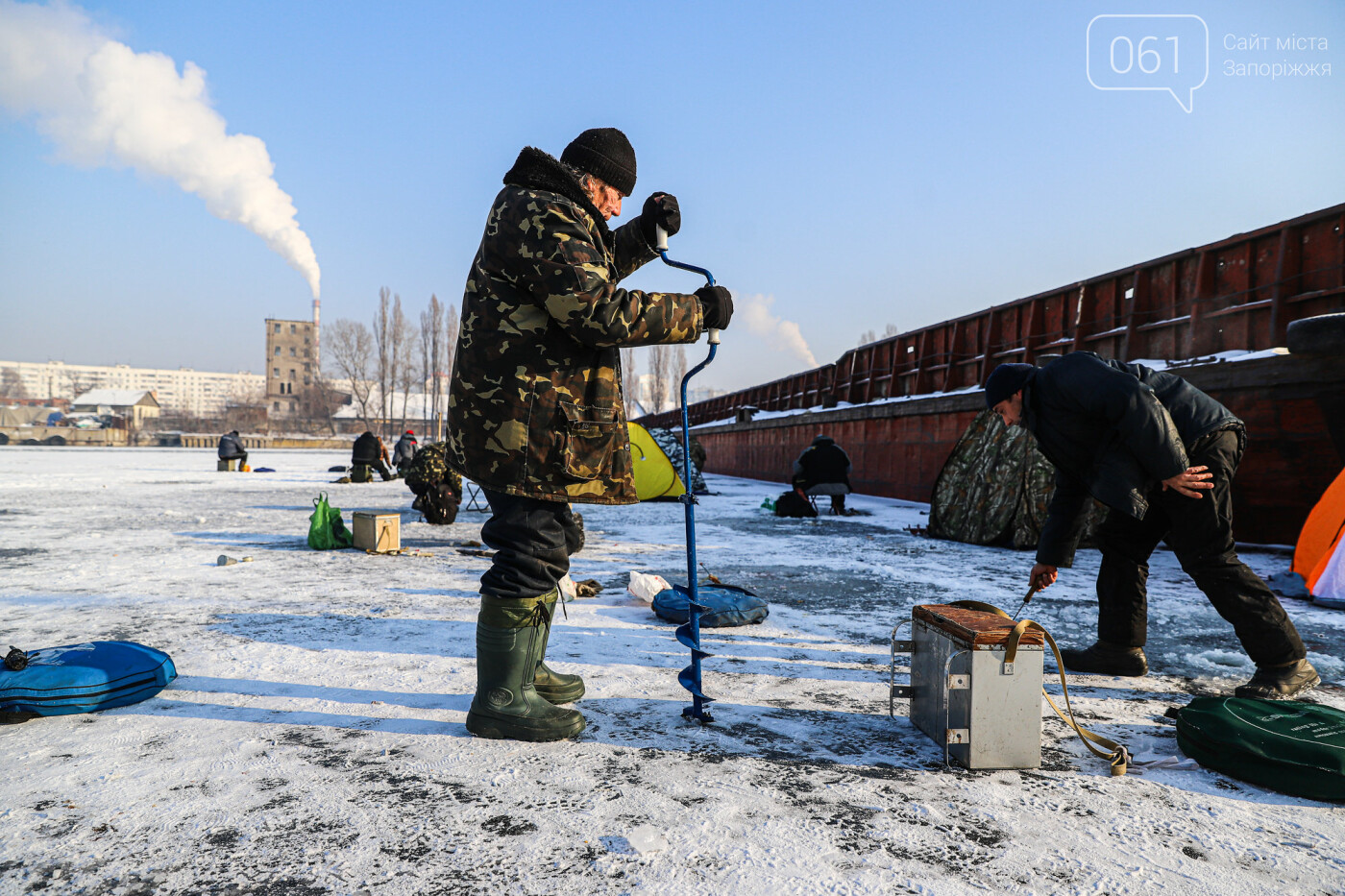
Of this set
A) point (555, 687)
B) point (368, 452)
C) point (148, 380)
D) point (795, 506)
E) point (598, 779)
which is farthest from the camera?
point (148, 380)

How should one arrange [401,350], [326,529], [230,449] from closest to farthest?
[326,529], [230,449], [401,350]

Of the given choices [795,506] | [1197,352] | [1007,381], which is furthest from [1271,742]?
[795,506]

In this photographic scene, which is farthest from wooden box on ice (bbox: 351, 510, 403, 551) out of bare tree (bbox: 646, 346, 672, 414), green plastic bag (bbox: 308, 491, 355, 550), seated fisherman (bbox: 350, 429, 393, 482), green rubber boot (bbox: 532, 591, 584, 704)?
bare tree (bbox: 646, 346, 672, 414)

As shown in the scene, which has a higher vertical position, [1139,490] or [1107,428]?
[1107,428]

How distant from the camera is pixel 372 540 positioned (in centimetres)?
653

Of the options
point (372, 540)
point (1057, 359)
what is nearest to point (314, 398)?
point (372, 540)

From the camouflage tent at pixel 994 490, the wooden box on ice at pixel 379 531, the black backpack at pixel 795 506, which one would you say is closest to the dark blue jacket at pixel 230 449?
the wooden box on ice at pixel 379 531

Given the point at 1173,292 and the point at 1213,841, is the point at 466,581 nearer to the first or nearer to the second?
the point at 1213,841

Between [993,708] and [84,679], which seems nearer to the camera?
→ [993,708]

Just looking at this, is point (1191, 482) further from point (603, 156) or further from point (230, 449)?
point (230, 449)

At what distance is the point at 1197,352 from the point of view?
8094mm

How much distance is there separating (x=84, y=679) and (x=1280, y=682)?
15.0 feet

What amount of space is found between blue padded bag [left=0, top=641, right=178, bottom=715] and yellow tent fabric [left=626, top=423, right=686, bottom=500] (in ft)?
23.2

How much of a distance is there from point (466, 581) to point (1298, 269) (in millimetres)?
8655
